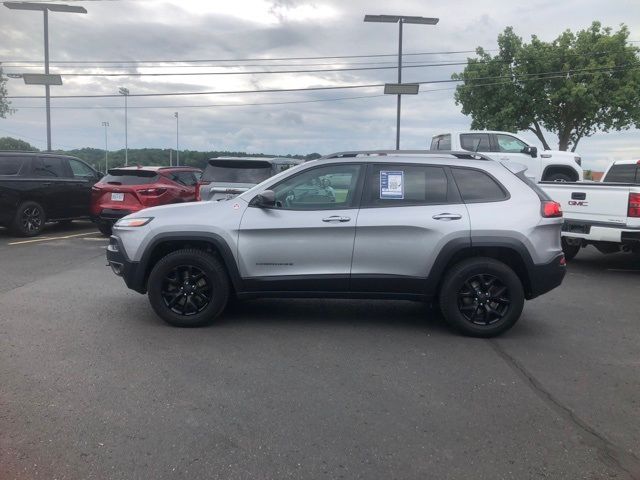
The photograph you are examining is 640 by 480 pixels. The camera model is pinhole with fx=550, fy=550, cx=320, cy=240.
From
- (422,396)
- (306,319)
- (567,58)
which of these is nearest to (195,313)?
(306,319)

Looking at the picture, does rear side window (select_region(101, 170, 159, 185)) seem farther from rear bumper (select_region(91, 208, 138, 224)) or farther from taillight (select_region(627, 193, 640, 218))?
taillight (select_region(627, 193, 640, 218))

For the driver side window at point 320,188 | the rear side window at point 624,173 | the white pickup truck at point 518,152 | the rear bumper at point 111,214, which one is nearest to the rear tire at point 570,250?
the rear side window at point 624,173

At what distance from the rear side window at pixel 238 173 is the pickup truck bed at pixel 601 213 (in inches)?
205

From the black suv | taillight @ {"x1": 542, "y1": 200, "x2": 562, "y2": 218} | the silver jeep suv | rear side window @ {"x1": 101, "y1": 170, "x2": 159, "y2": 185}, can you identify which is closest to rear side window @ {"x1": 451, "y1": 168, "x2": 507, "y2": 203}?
the silver jeep suv

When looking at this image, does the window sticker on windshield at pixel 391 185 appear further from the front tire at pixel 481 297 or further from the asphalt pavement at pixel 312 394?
the asphalt pavement at pixel 312 394

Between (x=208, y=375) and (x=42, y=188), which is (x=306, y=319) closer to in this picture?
(x=208, y=375)

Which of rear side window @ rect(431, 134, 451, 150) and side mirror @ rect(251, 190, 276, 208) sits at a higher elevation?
rear side window @ rect(431, 134, 451, 150)

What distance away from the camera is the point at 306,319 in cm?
604

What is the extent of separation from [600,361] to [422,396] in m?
1.94

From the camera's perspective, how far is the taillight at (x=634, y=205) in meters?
8.34

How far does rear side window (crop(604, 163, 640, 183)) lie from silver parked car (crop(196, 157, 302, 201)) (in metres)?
6.87

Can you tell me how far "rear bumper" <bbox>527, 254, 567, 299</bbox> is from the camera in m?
5.41

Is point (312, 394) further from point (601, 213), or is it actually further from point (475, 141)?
point (475, 141)

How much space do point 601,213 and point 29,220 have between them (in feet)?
37.5
